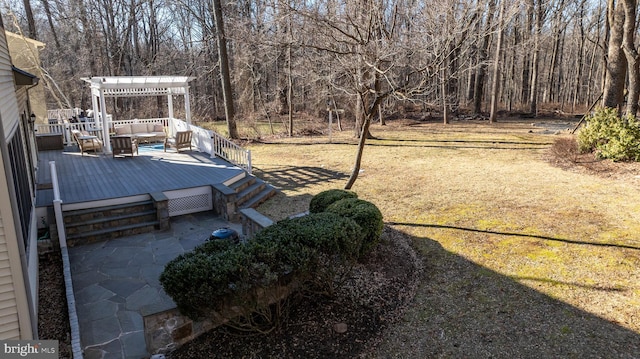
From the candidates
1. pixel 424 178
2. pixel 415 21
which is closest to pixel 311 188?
pixel 424 178

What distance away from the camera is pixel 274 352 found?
4.05 meters

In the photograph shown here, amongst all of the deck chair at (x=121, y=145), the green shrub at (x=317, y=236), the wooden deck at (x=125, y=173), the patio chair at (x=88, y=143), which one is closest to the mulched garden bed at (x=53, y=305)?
the wooden deck at (x=125, y=173)

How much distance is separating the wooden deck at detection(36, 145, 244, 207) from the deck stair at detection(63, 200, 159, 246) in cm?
28

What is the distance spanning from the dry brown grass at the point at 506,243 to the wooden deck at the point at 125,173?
1.69 m

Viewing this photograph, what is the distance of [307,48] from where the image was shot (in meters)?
10.1

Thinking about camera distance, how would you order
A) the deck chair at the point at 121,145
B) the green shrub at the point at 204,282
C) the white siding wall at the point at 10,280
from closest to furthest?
the white siding wall at the point at 10,280 → the green shrub at the point at 204,282 → the deck chair at the point at 121,145

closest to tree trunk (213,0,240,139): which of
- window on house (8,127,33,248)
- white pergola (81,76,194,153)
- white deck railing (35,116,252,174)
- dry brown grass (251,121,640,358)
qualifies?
white deck railing (35,116,252,174)

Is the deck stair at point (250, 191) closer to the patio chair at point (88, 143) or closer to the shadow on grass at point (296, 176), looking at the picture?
the shadow on grass at point (296, 176)

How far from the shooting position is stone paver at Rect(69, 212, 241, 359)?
169 inches

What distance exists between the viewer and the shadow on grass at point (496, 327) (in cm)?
405

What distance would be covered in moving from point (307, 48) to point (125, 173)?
530cm

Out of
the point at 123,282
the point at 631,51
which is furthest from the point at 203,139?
the point at 631,51

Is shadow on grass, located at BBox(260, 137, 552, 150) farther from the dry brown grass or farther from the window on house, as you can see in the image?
the window on house

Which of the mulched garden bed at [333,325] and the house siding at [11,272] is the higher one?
the house siding at [11,272]
